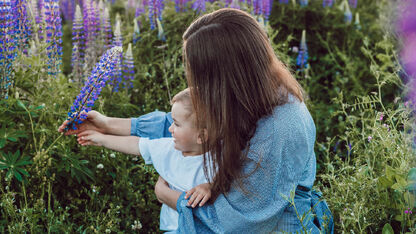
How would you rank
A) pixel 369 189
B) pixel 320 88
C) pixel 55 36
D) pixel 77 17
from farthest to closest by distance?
pixel 320 88 → pixel 77 17 → pixel 55 36 → pixel 369 189

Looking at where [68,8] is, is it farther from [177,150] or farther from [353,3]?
[177,150]

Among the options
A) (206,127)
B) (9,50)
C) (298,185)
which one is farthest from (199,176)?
(9,50)

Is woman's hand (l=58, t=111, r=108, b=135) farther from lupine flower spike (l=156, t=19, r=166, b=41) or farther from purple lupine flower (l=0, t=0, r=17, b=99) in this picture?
lupine flower spike (l=156, t=19, r=166, b=41)

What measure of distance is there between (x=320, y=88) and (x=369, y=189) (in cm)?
200

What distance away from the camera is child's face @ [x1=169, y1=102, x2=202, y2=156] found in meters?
2.09

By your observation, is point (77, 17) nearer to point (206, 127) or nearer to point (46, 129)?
point (46, 129)

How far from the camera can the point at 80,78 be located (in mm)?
3355

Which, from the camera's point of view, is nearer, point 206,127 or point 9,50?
point 206,127

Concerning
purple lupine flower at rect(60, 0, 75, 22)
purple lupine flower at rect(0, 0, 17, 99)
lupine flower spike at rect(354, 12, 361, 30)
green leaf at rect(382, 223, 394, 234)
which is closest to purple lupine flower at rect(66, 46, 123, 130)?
purple lupine flower at rect(0, 0, 17, 99)

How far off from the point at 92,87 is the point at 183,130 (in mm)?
533

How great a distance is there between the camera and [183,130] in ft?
6.92

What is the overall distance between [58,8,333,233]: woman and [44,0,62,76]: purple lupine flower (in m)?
1.19

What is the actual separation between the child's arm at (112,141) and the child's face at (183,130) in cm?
30

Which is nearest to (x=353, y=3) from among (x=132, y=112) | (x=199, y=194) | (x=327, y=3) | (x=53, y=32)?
(x=327, y=3)
